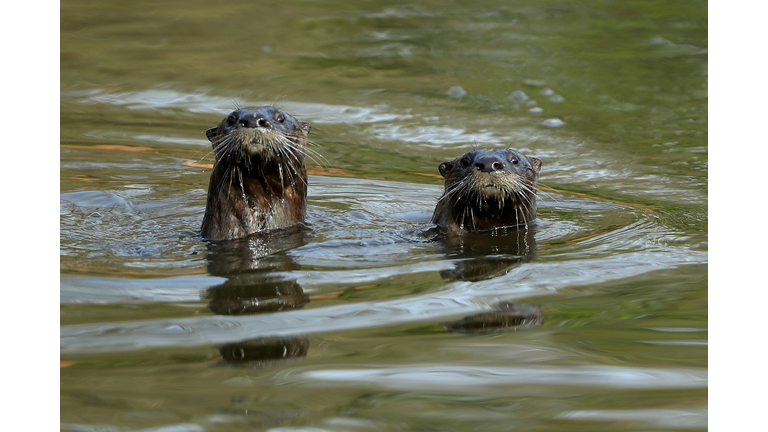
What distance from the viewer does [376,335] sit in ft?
10.4

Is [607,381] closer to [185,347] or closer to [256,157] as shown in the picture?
[185,347]

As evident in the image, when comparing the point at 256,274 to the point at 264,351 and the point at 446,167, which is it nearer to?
the point at 264,351

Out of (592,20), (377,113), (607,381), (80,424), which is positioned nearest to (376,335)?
(607,381)

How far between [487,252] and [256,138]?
1317 mm

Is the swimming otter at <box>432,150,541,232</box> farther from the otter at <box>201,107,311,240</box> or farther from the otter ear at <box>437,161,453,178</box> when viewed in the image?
the otter at <box>201,107,311,240</box>

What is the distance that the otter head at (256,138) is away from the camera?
4.62 metres

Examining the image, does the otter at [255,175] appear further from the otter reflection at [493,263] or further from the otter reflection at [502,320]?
the otter reflection at [502,320]

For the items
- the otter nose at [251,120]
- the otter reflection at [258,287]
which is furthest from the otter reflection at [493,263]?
the otter nose at [251,120]

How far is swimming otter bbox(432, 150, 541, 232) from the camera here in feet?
16.2

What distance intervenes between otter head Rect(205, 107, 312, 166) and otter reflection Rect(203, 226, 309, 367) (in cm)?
44

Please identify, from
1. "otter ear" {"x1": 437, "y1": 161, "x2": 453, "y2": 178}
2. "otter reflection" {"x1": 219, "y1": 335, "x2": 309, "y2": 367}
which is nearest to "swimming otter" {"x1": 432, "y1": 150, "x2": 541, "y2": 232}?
"otter ear" {"x1": 437, "y1": 161, "x2": 453, "y2": 178}

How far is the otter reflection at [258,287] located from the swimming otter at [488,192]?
88 cm

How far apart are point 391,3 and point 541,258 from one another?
8.05 m

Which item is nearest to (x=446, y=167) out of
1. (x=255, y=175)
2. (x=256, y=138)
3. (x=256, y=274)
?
(x=255, y=175)
